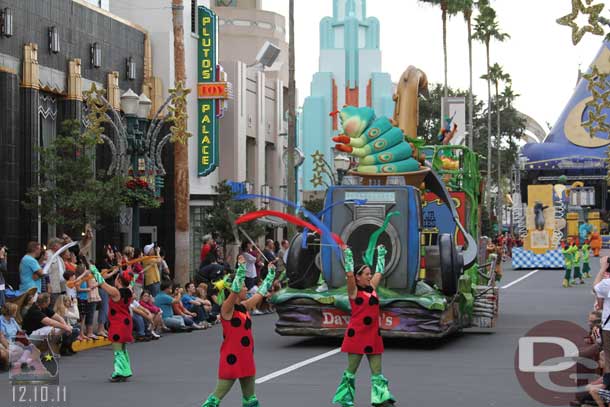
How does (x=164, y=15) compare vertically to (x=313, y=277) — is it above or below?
above

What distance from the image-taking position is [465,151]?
2491 centimetres

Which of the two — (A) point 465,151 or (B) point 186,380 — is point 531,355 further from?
(A) point 465,151

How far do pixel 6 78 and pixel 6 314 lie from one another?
41.3 ft

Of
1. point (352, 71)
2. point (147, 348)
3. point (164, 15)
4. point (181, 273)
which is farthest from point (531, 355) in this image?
point (352, 71)

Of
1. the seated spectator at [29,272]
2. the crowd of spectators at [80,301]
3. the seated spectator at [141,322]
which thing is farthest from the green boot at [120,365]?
the seated spectator at [141,322]

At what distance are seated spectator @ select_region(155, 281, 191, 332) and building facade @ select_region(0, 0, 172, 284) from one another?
19.9 feet

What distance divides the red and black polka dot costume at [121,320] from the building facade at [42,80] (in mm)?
13448

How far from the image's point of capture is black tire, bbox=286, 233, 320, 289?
2153 centimetres

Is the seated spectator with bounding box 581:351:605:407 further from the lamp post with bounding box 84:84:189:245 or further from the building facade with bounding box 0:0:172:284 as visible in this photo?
the building facade with bounding box 0:0:172:284

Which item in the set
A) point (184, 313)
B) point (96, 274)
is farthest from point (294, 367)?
point (184, 313)

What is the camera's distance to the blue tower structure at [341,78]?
89688 mm

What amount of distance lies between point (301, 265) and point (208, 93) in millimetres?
22593

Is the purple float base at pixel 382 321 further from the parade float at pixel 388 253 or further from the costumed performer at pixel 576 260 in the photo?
the costumed performer at pixel 576 260

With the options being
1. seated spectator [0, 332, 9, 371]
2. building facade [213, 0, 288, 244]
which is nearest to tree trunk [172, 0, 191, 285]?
seated spectator [0, 332, 9, 371]
